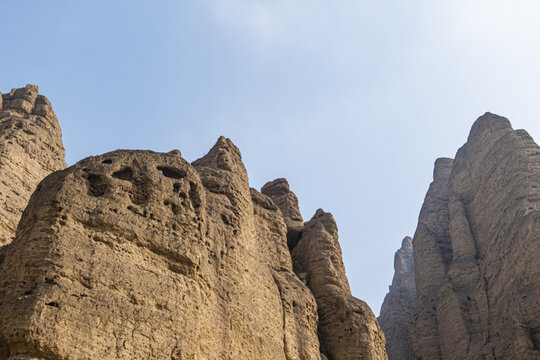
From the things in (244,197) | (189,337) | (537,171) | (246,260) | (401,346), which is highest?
(537,171)

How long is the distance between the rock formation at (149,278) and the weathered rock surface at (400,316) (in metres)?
32.7

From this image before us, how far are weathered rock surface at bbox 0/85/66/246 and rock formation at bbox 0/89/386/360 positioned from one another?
8.36m

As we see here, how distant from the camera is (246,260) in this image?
20000mm

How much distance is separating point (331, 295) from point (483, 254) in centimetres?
2800

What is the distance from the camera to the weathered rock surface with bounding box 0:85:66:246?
26.3 metres

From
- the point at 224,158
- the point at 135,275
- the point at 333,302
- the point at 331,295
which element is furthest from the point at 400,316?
the point at 135,275

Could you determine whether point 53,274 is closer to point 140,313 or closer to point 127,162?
point 140,313

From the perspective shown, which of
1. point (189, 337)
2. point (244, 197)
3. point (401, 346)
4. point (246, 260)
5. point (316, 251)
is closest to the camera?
point (189, 337)

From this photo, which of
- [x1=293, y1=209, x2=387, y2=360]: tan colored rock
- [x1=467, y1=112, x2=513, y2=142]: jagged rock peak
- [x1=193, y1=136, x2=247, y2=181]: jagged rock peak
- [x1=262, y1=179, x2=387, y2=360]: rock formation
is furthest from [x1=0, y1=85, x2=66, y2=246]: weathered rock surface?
[x1=467, y1=112, x2=513, y2=142]: jagged rock peak

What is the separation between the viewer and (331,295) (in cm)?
2450

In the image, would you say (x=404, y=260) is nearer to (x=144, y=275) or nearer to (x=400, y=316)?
(x=400, y=316)

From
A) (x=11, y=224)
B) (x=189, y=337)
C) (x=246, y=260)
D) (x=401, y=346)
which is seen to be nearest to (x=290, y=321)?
(x=246, y=260)

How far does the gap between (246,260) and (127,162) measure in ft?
17.9

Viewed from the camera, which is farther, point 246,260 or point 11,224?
point 11,224
